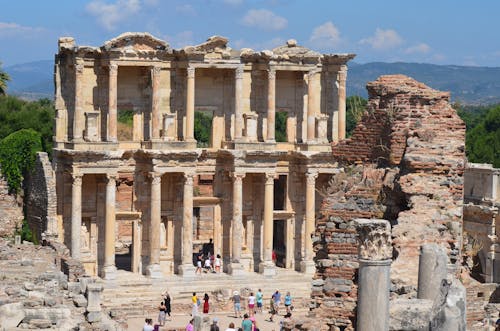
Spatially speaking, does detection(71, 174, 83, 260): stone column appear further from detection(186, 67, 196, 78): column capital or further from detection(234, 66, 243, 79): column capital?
detection(234, 66, 243, 79): column capital

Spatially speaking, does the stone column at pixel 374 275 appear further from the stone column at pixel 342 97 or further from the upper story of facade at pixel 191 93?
the stone column at pixel 342 97

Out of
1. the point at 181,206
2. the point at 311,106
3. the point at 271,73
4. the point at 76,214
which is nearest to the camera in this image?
the point at 76,214

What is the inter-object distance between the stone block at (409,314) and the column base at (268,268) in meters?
33.7

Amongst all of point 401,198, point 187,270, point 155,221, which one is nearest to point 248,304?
point 187,270

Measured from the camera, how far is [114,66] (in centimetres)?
4962

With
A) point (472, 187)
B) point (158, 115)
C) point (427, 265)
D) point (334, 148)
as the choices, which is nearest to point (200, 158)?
point (158, 115)

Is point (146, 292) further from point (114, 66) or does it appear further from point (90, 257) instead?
point (114, 66)

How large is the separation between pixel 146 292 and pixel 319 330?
28.6 meters

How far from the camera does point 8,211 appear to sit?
176 feet

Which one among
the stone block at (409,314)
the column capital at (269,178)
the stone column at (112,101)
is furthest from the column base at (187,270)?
the stone block at (409,314)

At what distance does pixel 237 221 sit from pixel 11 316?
3175cm

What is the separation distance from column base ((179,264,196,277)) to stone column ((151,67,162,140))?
529 centimetres

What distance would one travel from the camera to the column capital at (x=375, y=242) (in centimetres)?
1773

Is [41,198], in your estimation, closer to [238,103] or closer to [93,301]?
[238,103]
